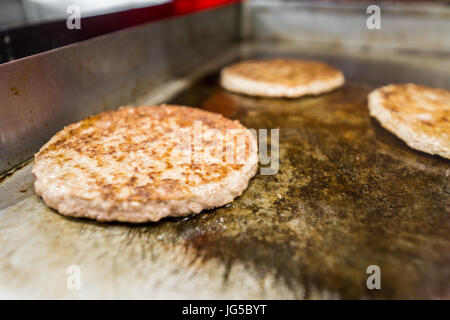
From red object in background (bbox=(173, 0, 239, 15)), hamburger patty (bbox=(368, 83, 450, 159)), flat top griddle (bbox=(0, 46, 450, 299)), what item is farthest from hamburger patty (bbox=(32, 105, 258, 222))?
red object in background (bbox=(173, 0, 239, 15))

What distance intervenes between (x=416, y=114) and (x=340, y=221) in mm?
1357

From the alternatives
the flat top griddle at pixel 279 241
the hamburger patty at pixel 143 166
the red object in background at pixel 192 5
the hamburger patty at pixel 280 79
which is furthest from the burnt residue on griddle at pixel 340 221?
the red object in background at pixel 192 5

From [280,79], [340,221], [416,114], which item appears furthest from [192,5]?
[340,221]

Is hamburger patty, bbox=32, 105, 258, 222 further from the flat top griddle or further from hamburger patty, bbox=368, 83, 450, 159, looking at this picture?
hamburger patty, bbox=368, 83, 450, 159

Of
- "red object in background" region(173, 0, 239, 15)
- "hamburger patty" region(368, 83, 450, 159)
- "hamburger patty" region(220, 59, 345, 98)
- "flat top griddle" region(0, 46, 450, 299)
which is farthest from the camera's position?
"red object in background" region(173, 0, 239, 15)

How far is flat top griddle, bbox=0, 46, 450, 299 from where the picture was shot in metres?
1.36

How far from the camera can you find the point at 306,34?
4.85 metres

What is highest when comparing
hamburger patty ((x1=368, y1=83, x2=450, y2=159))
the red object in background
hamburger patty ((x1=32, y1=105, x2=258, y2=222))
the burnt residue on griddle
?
the red object in background

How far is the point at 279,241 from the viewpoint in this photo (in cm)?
158

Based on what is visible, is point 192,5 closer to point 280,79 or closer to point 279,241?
point 280,79

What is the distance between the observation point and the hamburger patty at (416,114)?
87.5 inches

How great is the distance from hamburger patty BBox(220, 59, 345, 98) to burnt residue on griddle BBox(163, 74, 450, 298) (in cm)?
68

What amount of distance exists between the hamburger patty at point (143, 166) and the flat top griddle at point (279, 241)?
90 millimetres

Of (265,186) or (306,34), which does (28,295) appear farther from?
(306,34)
